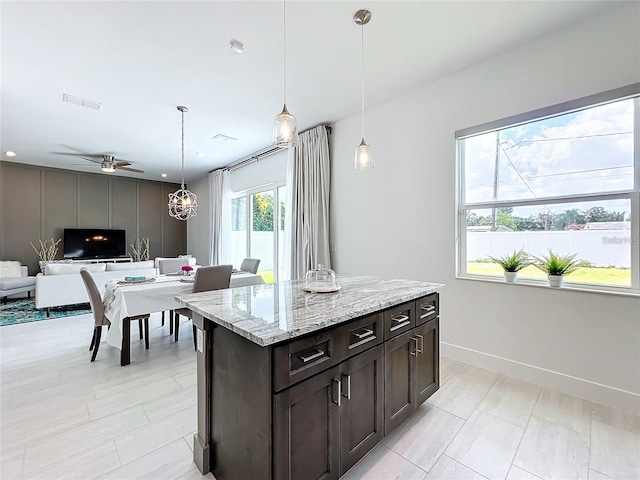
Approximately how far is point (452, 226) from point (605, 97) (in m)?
1.44

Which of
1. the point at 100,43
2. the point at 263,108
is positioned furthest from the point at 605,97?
the point at 100,43

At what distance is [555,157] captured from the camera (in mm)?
2424

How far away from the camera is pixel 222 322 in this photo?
1246mm

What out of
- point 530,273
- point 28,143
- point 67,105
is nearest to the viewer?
point 530,273

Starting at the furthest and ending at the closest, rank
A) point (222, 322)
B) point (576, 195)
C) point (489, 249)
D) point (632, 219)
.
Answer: point (489, 249)
point (576, 195)
point (632, 219)
point (222, 322)

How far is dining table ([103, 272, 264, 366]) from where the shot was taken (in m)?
2.84

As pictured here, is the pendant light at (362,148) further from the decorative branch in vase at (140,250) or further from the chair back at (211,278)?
the decorative branch in vase at (140,250)

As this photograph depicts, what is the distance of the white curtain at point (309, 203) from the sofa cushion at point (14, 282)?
5.31 metres

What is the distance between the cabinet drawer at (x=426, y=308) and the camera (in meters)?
1.90

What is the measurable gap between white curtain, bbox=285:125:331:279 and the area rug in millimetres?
3917

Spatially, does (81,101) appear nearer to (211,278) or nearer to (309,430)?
(211,278)

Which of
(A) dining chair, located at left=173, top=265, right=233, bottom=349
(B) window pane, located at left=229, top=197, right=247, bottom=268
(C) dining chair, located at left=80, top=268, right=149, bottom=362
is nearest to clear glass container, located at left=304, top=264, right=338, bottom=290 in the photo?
(A) dining chair, located at left=173, top=265, right=233, bottom=349

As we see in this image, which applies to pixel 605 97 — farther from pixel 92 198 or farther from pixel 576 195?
pixel 92 198

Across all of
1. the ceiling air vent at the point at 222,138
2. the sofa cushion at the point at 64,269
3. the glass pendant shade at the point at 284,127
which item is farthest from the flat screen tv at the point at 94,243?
the glass pendant shade at the point at 284,127
